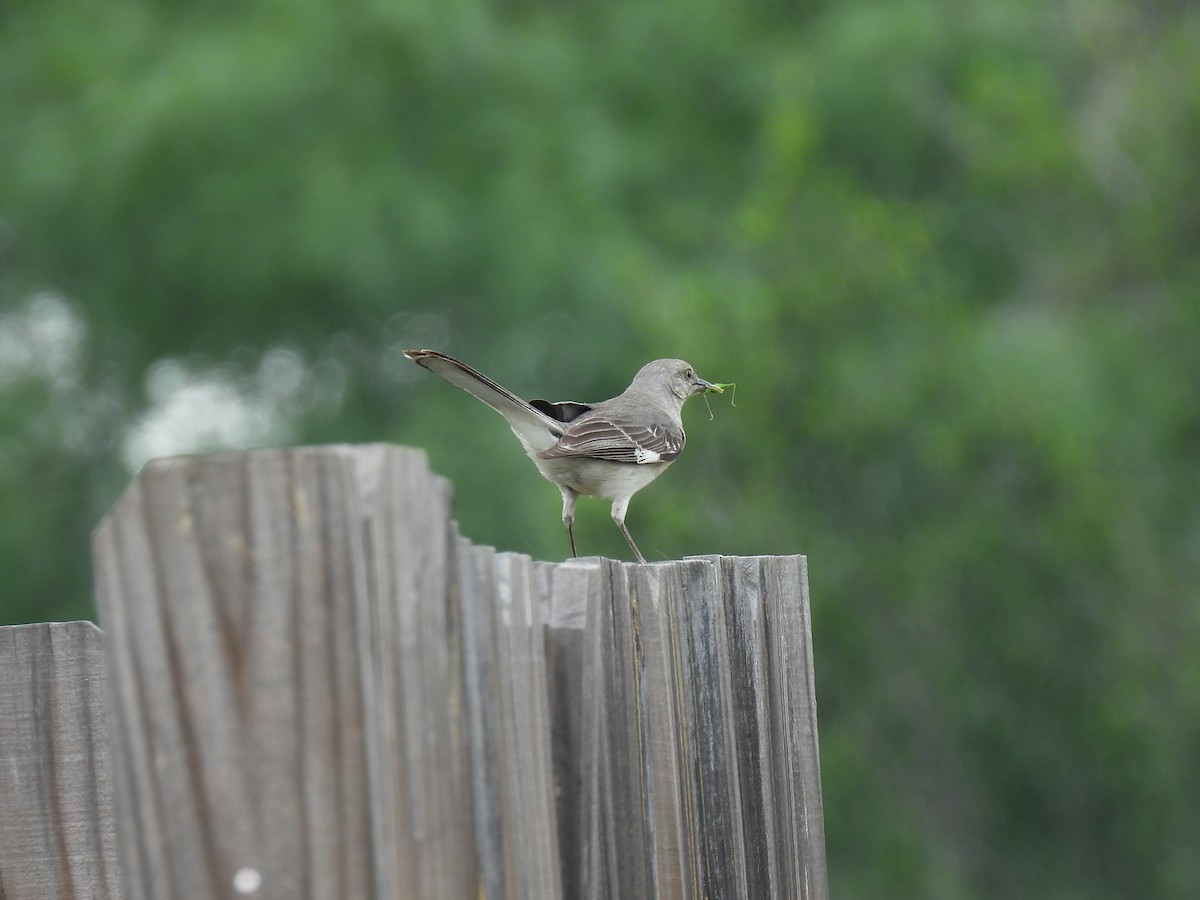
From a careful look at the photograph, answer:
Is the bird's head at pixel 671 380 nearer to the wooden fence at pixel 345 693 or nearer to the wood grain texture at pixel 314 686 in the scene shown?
the wooden fence at pixel 345 693

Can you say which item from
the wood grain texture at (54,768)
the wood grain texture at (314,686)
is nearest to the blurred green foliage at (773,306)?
the wood grain texture at (54,768)

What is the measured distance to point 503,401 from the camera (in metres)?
5.17

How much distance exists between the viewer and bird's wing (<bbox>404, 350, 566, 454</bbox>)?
379cm

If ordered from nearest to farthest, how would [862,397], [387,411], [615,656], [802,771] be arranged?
[615,656] < [802,771] < [862,397] < [387,411]

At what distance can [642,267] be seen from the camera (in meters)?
11.2

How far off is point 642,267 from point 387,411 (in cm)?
417

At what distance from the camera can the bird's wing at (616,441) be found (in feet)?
18.4

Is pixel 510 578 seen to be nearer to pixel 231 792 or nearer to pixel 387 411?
pixel 231 792

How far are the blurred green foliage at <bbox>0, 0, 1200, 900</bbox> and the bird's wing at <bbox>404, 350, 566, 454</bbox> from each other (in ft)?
15.1

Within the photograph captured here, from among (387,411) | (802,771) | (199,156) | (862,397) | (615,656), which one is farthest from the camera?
(387,411)

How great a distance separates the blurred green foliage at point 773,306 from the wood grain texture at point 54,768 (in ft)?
25.7

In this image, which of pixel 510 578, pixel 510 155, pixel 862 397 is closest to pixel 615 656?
pixel 510 578

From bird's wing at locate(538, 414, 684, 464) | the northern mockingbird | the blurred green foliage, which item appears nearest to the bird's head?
the northern mockingbird

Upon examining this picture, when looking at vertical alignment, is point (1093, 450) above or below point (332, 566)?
above
